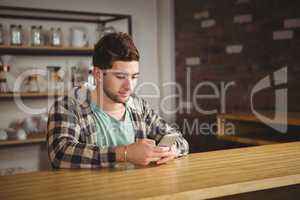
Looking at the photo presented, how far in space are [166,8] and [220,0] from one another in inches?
29.7

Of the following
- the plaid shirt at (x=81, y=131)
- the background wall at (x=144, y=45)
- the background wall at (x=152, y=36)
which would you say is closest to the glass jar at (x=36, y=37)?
the background wall at (x=144, y=45)

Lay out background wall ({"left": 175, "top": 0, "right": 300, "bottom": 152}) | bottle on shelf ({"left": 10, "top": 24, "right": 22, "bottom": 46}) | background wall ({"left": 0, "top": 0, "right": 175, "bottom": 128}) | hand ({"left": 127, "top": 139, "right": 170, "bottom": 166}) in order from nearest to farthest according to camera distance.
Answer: hand ({"left": 127, "top": 139, "right": 170, "bottom": 166})
background wall ({"left": 175, "top": 0, "right": 300, "bottom": 152})
bottle on shelf ({"left": 10, "top": 24, "right": 22, "bottom": 46})
background wall ({"left": 0, "top": 0, "right": 175, "bottom": 128})

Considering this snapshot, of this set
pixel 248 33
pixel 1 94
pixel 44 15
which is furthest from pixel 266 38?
pixel 1 94

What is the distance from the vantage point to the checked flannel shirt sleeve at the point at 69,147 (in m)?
1.50

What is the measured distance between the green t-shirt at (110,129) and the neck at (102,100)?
0.08 feet

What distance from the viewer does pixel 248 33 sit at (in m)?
3.70

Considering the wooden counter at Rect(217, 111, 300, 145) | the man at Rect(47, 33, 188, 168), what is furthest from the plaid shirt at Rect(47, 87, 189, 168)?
the wooden counter at Rect(217, 111, 300, 145)

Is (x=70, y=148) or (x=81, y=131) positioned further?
(x=81, y=131)

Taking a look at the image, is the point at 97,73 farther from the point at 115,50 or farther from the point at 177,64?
the point at 177,64

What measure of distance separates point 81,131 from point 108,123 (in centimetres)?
15

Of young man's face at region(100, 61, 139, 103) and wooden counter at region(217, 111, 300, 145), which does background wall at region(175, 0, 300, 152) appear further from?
young man's face at region(100, 61, 139, 103)

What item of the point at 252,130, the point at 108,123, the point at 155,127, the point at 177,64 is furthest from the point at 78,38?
A: the point at 108,123

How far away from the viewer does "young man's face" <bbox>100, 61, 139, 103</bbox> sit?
1.75 m

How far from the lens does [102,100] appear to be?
1849 millimetres
